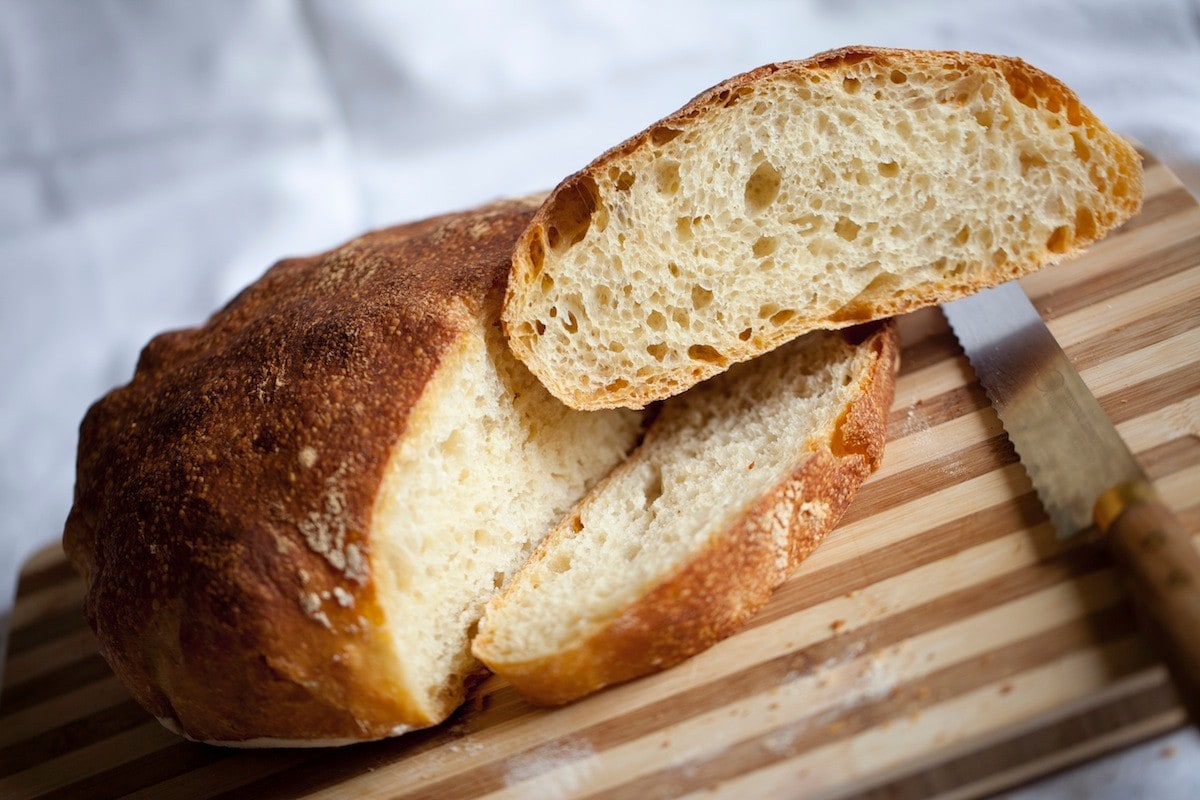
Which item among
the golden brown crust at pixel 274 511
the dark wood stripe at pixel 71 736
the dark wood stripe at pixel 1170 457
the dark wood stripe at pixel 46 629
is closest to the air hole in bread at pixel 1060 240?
the dark wood stripe at pixel 1170 457

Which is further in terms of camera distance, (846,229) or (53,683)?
(53,683)

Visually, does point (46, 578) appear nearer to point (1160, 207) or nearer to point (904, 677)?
point (904, 677)

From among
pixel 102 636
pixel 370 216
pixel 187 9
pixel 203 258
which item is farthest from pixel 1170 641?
pixel 187 9

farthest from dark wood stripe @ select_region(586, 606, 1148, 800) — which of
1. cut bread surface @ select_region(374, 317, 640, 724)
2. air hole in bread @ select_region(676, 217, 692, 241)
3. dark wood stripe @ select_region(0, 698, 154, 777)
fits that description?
dark wood stripe @ select_region(0, 698, 154, 777)

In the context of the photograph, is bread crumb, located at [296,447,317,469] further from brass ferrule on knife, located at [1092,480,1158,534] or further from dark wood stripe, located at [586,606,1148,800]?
brass ferrule on knife, located at [1092,480,1158,534]

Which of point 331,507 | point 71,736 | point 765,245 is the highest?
point 765,245

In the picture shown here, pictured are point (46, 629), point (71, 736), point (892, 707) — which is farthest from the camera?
point (46, 629)

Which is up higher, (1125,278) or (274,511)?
(274,511)

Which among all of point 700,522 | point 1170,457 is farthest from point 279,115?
point 1170,457

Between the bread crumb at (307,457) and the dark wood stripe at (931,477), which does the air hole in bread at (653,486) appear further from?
the bread crumb at (307,457)
